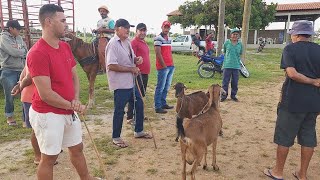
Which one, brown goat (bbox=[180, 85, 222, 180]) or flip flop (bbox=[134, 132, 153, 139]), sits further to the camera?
flip flop (bbox=[134, 132, 153, 139])

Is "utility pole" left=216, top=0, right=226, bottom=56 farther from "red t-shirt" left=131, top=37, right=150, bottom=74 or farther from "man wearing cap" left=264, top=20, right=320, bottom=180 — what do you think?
"man wearing cap" left=264, top=20, right=320, bottom=180

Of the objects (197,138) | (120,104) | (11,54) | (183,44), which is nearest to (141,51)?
(120,104)

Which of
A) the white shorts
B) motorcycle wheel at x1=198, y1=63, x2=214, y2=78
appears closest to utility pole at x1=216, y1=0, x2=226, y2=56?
motorcycle wheel at x1=198, y1=63, x2=214, y2=78

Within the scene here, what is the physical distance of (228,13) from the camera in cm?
3253

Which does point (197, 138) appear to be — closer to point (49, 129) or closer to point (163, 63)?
point (49, 129)

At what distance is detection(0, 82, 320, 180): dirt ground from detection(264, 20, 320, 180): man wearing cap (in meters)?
0.64

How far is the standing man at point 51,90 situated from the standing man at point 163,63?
393 centimetres

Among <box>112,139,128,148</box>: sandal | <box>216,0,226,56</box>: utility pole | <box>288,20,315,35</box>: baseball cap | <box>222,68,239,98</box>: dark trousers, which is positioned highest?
<box>216,0,226,56</box>: utility pole

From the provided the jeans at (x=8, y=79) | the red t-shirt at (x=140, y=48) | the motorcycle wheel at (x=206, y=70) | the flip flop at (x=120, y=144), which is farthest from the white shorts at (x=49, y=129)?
the motorcycle wheel at (x=206, y=70)

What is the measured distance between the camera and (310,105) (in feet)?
12.2

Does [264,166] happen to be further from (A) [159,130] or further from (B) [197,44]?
(B) [197,44]

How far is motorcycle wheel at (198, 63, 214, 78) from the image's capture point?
40.7 ft

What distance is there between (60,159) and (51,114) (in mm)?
2062

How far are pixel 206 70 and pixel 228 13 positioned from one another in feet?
72.5
